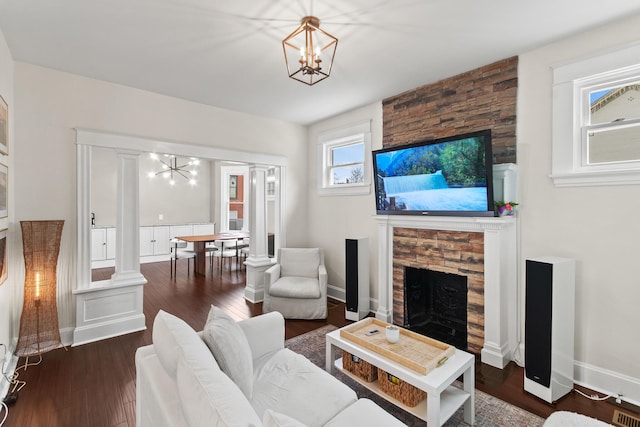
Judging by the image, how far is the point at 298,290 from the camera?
12.2ft

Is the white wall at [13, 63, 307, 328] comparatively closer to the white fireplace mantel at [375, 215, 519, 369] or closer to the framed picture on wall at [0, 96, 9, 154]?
the framed picture on wall at [0, 96, 9, 154]

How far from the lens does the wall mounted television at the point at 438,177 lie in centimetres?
269

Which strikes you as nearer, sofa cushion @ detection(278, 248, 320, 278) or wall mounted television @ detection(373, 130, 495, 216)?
wall mounted television @ detection(373, 130, 495, 216)

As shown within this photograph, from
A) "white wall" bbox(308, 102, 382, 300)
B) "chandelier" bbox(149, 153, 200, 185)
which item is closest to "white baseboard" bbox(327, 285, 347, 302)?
"white wall" bbox(308, 102, 382, 300)

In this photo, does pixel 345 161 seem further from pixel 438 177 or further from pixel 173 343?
pixel 173 343

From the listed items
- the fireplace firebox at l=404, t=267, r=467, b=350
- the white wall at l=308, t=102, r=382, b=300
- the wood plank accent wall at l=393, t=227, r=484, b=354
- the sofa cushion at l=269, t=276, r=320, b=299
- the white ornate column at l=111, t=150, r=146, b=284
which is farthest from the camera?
the white wall at l=308, t=102, r=382, b=300

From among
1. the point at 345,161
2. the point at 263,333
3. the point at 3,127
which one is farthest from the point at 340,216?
the point at 3,127

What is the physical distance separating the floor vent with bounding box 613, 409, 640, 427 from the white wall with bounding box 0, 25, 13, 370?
4.29 meters

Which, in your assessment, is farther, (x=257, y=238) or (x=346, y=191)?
(x=257, y=238)

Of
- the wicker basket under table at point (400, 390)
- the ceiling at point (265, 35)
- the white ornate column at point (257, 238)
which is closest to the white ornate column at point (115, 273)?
the ceiling at point (265, 35)

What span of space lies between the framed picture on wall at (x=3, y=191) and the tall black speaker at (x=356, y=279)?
321 cm

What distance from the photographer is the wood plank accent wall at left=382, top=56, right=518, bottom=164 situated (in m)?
2.80

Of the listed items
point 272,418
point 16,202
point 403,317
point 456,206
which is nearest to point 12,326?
point 16,202

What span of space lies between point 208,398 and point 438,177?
271cm
